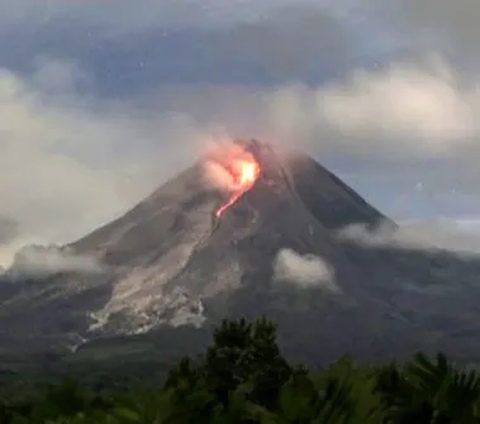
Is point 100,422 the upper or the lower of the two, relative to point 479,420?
lower

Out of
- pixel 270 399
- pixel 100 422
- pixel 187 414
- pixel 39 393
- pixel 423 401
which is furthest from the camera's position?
pixel 270 399

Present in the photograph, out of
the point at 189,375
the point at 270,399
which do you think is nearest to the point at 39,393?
the point at 189,375

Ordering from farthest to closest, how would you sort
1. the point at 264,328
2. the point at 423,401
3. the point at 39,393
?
the point at 264,328 → the point at 39,393 → the point at 423,401

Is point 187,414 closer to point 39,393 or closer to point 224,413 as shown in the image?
point 224,413

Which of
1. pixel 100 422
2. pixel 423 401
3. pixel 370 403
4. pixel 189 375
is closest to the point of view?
pixel 100 422

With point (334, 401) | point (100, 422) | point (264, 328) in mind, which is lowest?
point (100, 422)

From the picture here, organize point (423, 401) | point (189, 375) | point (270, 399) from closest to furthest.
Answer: point (423, 401), point (189, 375), point (270, 399)

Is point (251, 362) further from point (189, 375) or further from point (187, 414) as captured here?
point (187, 414)

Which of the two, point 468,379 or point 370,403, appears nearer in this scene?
point 370,403

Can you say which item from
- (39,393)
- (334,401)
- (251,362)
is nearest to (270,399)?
(251,362)
